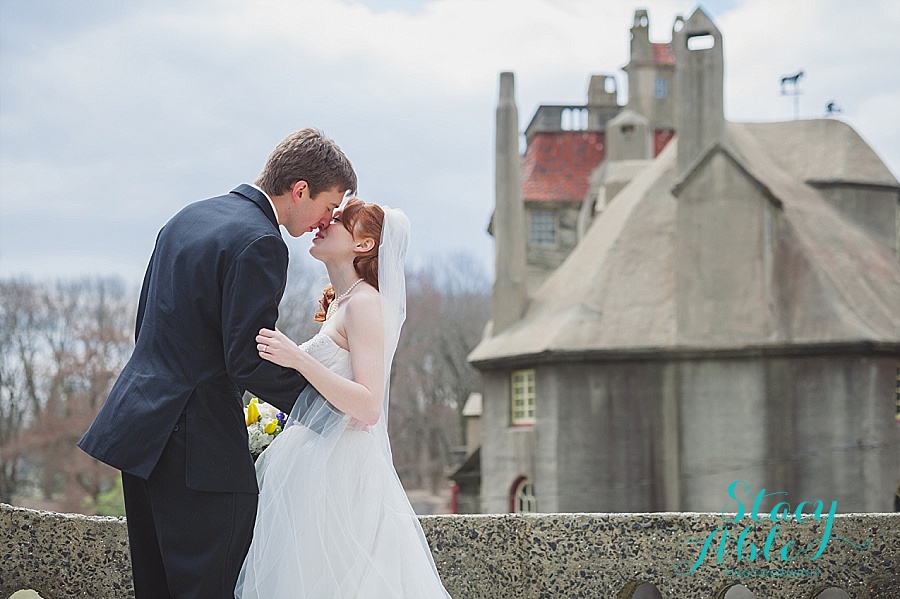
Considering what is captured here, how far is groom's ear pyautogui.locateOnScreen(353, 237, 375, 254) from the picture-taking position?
4.47m

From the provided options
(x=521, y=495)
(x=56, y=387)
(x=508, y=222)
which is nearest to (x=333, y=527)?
(x=521, y=495)

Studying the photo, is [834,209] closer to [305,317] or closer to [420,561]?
[420,561]

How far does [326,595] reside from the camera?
398 cm

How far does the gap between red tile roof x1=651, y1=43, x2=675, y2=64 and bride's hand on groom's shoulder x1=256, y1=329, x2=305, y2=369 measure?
42536 millimetres

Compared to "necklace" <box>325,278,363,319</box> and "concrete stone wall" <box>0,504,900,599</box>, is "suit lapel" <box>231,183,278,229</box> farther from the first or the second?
"concrete stone wall" <box>0,504,900,599</box>

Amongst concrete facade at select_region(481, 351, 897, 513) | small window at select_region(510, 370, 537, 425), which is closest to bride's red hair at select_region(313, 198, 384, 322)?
concrete facade at select_region(481, 351, 897, 513)

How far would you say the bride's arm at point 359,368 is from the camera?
3.86m

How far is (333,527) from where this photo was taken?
412 centimetres

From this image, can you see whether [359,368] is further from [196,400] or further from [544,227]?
[544,227]

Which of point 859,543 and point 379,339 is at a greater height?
point 379,339

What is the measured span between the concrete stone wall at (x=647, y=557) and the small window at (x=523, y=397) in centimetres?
1960

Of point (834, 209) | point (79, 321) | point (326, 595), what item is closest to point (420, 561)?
point (326, 595)

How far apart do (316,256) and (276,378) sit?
905mm

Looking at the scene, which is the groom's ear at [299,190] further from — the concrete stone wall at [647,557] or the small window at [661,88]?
the small window at [661,88]
